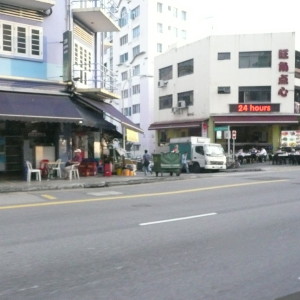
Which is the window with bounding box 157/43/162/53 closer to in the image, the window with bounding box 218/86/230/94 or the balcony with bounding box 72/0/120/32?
the window with bounding box 218/86/230/94

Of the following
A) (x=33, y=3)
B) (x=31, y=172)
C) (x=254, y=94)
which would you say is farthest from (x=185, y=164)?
(x=254, y=94)

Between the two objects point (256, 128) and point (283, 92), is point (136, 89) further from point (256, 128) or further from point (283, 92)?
point (283, 92)

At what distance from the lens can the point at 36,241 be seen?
7430 millimetres

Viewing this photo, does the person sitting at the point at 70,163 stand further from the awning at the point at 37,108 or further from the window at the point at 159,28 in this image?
the window at the point at 159,28

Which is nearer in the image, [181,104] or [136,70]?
[181,104]

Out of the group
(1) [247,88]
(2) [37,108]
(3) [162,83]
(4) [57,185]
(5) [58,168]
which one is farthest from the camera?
(3) [162,83]

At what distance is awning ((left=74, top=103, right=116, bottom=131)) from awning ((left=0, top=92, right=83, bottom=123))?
0.44 metres

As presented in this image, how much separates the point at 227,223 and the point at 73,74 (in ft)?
43.1

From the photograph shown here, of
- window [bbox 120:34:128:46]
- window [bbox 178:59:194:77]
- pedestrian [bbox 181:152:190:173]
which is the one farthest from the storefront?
window [bbox 120:34:128:46]

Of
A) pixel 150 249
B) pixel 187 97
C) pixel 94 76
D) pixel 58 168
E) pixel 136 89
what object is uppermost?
pixel 136 89

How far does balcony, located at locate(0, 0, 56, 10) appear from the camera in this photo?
18.5m

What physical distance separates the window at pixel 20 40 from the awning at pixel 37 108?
189cm

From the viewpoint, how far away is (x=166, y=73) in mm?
52281

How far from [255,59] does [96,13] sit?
26166 millimetres
